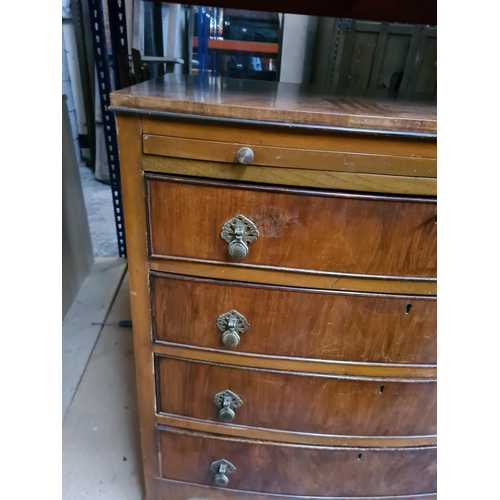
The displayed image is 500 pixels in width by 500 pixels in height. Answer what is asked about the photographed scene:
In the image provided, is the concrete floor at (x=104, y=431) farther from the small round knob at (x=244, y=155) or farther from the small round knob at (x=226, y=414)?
the small round knob at (x=244, y=155)

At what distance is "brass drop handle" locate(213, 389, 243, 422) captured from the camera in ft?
2.36

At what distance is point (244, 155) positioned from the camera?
0.51 m

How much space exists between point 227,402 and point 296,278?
0.97 feet

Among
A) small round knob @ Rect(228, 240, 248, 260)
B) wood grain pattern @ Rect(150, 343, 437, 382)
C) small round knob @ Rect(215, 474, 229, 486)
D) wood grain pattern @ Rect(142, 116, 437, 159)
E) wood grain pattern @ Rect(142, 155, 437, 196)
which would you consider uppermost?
wood grain pattern @ Rect(142, 116, 437, 159)

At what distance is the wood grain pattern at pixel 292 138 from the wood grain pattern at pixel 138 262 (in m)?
0.04

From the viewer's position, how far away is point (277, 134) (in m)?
0.51

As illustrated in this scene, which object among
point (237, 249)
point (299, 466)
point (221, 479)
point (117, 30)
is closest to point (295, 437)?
point (299, 466)

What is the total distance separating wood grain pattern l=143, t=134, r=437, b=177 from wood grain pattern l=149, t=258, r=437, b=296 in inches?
6.7

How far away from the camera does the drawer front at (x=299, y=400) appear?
2.30 ft

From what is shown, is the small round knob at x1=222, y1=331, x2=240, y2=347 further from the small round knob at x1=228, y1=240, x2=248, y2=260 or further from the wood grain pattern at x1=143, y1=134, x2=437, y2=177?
the wood grain pattern at x1=143, y1=134, x2=437, y2=177

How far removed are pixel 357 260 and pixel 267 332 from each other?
0.20 m

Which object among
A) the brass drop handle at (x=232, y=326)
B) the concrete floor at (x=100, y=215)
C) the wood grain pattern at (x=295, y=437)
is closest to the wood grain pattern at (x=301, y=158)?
the brass drop handle at (x=232, y=326)

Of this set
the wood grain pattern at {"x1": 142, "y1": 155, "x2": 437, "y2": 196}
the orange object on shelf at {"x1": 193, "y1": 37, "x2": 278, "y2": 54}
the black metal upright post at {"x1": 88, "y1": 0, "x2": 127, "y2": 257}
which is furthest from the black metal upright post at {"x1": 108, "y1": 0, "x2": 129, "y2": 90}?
the wood grain pattern at {"x1": 142, "y1": 155, "x2": 437, "y2": 196}

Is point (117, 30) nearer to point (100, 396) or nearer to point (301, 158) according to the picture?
point (301, 158)
